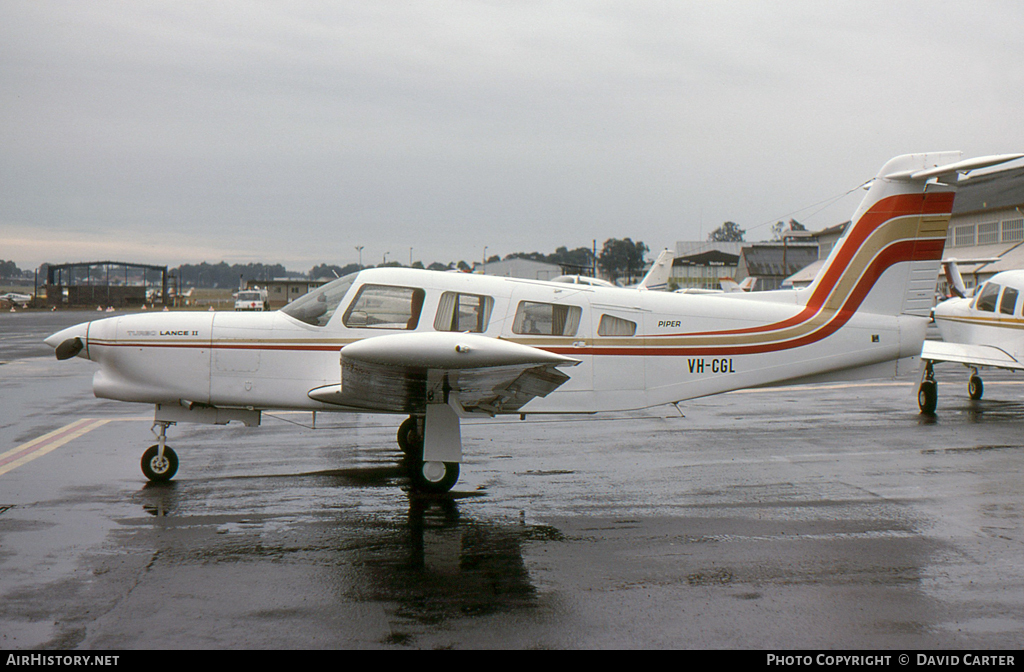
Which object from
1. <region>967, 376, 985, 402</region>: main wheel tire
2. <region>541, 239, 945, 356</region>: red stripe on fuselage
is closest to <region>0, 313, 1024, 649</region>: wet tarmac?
<region>541, 239, 945, 356</region>: red stripe on fuselage

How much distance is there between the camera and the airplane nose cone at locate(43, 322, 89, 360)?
7738 millimetres

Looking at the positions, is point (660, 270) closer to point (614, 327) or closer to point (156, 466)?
point (614, 327)

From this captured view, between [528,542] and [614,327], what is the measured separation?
2.93m

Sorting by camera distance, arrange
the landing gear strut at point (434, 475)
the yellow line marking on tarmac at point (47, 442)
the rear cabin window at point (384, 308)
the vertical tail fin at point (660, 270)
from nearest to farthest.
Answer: the landing gear strut at point (434, 475)
the rear cabin window at point (384, 308)
the yellow line marking on tarmac at point (47, 442)
the vertical tail fin at point (660, 270)

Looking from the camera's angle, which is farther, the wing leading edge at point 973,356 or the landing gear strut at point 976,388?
the landing gear strut at point 976,388

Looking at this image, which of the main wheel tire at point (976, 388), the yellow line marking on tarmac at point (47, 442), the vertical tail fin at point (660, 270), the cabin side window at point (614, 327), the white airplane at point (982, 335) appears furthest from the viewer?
the vertical tail fin at point (660, 270)

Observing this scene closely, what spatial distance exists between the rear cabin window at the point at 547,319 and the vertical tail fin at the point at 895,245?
3061 millimetres

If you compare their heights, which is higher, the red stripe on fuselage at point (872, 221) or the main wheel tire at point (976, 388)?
the red stripe on fuselage at point (872, 221)

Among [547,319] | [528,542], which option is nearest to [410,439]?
[547,319]

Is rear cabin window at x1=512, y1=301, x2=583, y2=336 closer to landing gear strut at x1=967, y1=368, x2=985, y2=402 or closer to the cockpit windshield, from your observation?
the cockpit windshield

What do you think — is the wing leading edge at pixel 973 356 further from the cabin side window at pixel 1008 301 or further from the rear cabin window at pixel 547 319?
the rear cabin window at pixel 547 319

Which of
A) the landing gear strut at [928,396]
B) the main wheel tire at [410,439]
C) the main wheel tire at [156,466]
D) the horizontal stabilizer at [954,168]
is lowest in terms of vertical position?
the main wheel tire at [156,466]

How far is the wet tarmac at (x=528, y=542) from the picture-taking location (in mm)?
4453

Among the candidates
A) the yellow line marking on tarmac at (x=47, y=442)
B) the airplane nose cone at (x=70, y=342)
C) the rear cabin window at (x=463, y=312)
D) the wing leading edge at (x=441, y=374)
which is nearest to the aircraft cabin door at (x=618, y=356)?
the wing leading edge at (x=441, y=374)
